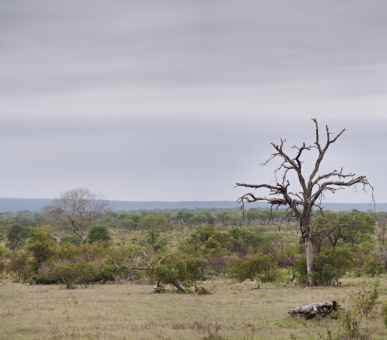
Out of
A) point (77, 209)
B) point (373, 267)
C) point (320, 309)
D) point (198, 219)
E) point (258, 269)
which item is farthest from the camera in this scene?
point (198, 219)

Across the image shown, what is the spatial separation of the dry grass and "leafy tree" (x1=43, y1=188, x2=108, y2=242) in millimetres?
47653

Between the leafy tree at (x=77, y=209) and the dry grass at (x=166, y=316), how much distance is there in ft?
156

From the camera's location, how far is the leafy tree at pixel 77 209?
75.6m

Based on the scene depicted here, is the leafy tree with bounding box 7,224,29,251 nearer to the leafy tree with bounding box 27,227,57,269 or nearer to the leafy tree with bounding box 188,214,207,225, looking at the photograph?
the leafy tree with bounding box 27,227,57,269

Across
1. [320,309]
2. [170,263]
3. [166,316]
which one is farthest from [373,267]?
[166,316]

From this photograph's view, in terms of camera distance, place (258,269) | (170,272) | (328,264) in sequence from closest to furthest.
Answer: (170,272)
(328,264)
(258,269)

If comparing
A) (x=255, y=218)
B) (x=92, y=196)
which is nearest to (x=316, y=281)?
(x=92, y=196)

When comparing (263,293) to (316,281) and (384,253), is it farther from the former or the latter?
(384,253)

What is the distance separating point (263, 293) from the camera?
26672 mm

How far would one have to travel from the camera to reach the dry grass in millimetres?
14797

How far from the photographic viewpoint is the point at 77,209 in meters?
76.7

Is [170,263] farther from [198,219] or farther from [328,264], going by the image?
[198,219]

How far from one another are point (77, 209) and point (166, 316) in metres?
60.8

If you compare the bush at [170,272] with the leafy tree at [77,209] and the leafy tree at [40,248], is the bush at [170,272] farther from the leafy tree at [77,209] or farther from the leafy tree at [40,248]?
the leafy tree at [77,209]
